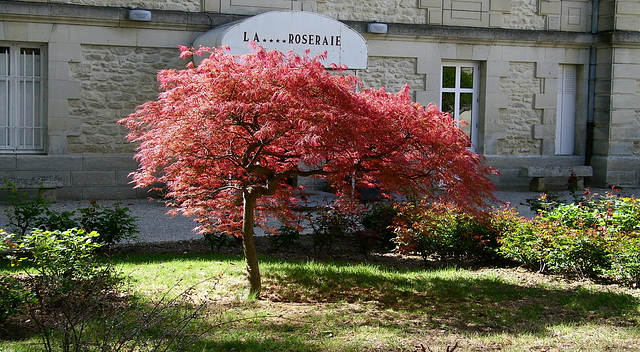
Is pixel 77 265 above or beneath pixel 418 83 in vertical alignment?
beneath

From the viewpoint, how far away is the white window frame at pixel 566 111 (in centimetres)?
1508

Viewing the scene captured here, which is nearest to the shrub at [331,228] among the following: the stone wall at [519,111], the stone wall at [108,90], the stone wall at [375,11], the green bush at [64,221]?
the green bush at [64,221]

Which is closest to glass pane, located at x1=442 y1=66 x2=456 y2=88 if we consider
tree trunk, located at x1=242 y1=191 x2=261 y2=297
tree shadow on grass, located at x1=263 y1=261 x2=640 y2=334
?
tree shadow on grass, located at x1=263 y1=261 x2=640 y2=334

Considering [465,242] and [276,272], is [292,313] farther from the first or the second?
[465,242]

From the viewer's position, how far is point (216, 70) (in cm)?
541

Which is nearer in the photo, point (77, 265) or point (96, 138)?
point (77, 265)

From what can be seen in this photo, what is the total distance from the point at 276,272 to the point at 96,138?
6.39 m

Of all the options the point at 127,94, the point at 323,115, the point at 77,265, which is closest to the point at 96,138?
the point at 127,94

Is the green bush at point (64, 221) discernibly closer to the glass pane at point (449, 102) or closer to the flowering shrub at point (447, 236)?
the flowering shrub at point (447, 236)

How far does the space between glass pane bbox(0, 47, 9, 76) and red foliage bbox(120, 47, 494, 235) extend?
646 cm

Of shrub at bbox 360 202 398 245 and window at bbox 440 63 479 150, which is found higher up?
window at bbox 440 63 479 150

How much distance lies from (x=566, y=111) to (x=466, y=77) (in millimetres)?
2542

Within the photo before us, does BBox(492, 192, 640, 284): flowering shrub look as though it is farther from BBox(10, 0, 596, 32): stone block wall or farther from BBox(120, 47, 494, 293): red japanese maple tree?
BBox(10, 0, 596, 32): stone block wall

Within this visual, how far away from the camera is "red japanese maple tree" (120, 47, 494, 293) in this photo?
515 centimetres
